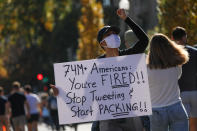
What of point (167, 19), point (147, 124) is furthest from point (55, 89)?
point (167, 19)

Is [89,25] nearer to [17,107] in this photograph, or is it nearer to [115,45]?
[17,107]

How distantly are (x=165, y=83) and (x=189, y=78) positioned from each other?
2107 millimetres

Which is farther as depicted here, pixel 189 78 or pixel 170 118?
pixel 189 78

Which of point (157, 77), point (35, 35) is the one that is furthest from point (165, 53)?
point (35, 35)

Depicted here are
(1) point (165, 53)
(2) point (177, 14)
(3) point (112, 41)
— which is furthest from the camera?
(2) point (177, 14)

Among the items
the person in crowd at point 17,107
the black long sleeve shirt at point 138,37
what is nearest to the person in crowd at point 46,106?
the person in crowd at point 17,107

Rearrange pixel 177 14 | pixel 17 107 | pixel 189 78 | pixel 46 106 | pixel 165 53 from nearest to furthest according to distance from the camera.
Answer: pixel 165 53 < pixel 189 78 < pixel 177 14 < pixel 17 107 < pixel 46 106

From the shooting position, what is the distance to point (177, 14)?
50.6ft

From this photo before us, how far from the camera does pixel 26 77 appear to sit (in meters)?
62.2

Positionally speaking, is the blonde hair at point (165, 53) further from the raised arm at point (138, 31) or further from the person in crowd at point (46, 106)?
the person in crowd at point (46, 106)

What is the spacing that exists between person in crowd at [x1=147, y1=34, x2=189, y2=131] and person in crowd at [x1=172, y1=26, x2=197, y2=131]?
188 centimetres

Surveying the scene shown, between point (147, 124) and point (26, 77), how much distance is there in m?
55.2

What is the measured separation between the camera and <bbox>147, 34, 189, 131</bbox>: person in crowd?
23.9 ft

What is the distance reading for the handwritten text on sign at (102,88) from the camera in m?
7.34
